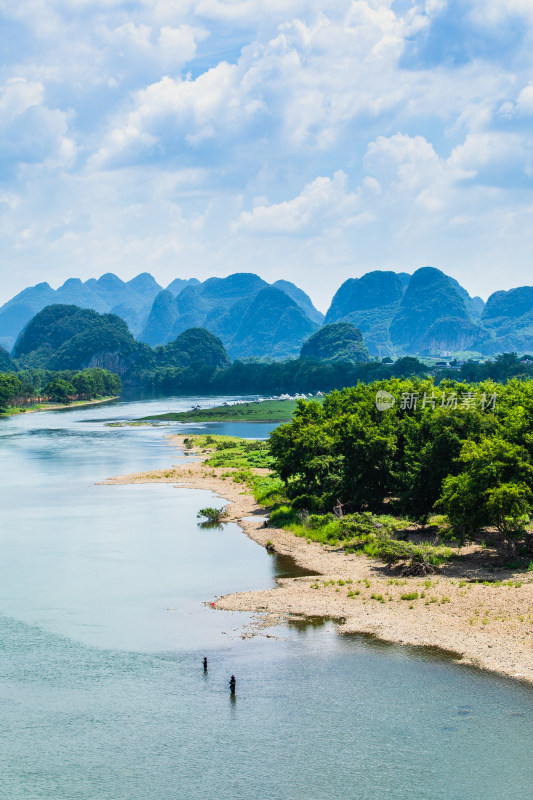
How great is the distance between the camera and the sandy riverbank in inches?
1115

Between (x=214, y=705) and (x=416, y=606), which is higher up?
(x=416, y=606)

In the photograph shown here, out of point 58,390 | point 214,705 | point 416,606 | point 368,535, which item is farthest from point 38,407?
point 214,705

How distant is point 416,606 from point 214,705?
11760 millimetres

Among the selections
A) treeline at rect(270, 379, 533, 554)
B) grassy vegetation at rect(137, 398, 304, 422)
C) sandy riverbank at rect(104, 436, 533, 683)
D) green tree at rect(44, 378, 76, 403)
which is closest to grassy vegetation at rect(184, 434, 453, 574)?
sandy riverbank at rect(104, 436, 533, 683)

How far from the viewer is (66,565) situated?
41.5 meters

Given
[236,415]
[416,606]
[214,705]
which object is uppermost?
[236,415]

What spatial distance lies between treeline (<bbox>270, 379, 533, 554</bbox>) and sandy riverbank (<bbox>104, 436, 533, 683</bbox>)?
3.92 metres

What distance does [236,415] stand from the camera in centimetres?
15250

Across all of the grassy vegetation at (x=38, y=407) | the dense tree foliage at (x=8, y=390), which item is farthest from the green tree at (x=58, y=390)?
the dense tree foliage at (x=8, y=390)

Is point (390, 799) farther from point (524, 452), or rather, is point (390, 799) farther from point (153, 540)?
point (153, 540)

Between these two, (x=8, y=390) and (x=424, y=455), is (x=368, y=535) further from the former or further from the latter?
(x=8, y=390)

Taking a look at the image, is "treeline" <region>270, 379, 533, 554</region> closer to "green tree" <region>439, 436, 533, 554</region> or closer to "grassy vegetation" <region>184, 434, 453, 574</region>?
"green tree" <region>439, 436, 533, 554</region>

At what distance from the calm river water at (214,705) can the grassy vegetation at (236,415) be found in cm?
10288

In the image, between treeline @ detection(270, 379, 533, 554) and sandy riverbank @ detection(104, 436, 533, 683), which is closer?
sandy riverbank @ detection(104, 436, 533, 683)
